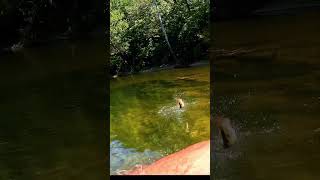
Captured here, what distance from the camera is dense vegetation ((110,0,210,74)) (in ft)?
15.9

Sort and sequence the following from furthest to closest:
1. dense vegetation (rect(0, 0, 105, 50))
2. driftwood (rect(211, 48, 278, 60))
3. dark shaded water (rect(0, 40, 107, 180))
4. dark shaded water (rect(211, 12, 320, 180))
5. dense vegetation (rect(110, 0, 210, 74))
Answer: driftwood (rect(211, 48, 278, 60)), dense vegetation (rect(0, 0, 105, 50)), dark shaded water (rect(0, 40, 107, 180)), dense vegetation (rect(110, 0, 210, 74)), dark shaded water (rect(211, 12, 320, 180))

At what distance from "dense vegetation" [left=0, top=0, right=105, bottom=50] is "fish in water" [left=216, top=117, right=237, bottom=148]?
59.7 inches

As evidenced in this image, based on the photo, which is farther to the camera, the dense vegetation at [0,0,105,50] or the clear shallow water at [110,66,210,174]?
the dense vegetation at [0,0,105,50]

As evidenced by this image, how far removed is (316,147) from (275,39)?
2174 millimetres

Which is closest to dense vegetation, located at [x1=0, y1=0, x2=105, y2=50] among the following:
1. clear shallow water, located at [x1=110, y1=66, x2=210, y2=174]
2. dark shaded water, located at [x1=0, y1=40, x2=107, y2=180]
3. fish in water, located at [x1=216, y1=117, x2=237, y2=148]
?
dark shaded water, located at [x1=0, y1=40, x2=107, y2=180]

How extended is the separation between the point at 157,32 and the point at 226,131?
1.10 meters

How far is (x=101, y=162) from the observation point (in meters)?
4.85

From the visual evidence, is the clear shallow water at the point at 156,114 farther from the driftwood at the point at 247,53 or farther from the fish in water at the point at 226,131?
the driftwood at the point at 247,53

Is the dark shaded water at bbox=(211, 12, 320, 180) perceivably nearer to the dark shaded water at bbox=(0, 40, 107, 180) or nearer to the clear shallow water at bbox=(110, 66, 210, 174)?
the clear shallow water at bbox=(110, 66, 210, 174)

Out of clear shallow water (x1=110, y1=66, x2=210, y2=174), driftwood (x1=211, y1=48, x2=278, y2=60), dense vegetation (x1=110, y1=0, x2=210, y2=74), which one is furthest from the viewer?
driftwood (x1=211, y1=48, x2=278, y2=60)

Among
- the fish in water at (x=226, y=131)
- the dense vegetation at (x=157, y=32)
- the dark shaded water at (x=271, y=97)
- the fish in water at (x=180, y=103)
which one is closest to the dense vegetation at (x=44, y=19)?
the dense vegetation at (x=157, y=32)

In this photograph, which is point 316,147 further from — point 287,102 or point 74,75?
point 74,75

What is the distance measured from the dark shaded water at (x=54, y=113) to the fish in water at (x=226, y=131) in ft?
3.58

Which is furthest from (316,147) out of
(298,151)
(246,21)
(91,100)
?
(91,100)
